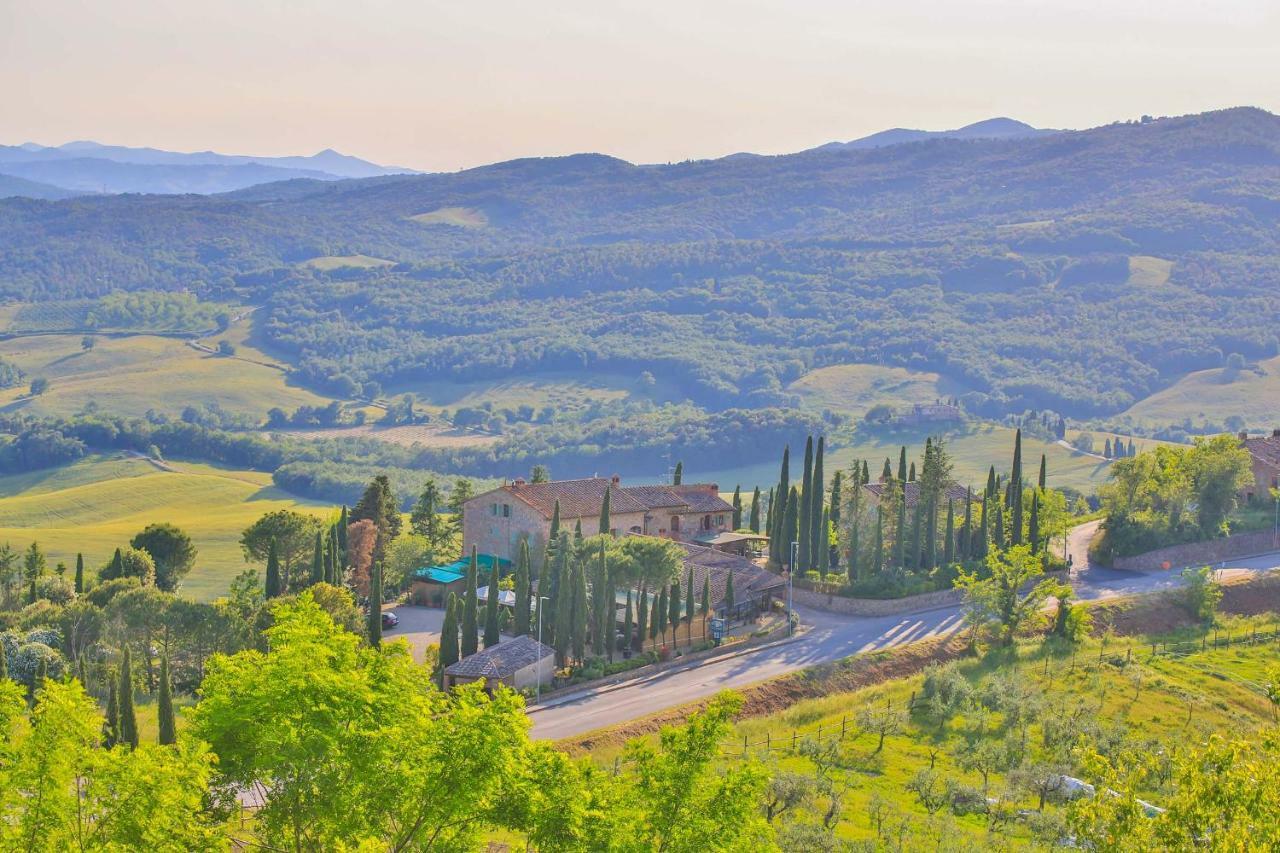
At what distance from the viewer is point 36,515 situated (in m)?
→ 165

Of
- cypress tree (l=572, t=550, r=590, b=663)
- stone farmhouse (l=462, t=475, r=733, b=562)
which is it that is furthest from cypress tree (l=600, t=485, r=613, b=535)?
cypress tree (l=572, t=550, r=590, b=663)

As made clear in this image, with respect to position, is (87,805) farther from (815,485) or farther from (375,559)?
(815,485)

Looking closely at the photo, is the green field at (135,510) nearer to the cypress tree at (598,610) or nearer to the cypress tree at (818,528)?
the cypress tree at (818,528)

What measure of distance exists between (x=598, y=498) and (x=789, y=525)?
12783 mm

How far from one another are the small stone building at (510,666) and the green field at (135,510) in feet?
176

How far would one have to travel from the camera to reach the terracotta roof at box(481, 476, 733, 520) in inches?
3686

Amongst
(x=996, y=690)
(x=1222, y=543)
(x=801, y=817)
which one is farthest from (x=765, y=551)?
(x=801, y=817)

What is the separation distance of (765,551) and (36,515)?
323ft

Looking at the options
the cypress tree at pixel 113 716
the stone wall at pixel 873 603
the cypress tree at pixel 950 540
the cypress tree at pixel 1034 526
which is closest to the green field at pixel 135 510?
the stone wall at pixel 873 603

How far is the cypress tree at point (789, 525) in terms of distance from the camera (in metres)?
92.4

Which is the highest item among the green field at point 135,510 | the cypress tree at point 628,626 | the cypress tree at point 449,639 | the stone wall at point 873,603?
the cypress tree at point 449,639

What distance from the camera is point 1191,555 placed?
326 feet

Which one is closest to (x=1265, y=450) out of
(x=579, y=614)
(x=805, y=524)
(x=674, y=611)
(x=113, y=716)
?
(x=805, y=524)

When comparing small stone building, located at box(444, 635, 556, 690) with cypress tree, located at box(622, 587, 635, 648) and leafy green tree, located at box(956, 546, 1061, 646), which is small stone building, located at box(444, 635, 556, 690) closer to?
cypress tree, located at box(622, 587, 635, 648)
